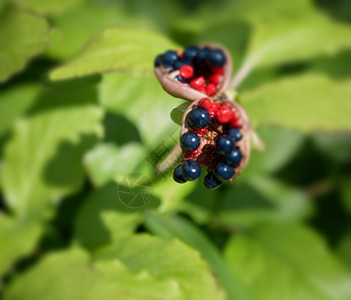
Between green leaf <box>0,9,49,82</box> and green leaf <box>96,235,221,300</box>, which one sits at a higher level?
green leaf <box>0,9,49,82</box>

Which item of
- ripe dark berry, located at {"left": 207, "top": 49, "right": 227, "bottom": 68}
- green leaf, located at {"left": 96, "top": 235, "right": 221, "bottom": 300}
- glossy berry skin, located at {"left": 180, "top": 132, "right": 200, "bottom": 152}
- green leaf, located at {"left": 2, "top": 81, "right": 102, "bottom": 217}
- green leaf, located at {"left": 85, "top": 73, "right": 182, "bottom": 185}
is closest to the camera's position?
glossy berry skin, located at {"left": 180, "top": 132, "right": 200, "bottom": 152}

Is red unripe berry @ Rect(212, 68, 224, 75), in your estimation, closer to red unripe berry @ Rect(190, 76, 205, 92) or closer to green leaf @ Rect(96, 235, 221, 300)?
red unripe berry @ Rect(190, 76, 205, 92)

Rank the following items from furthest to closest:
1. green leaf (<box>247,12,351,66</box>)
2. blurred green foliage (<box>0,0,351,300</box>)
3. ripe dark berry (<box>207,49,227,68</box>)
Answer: green leaf (<box>247,12,351,66</box>) < blurred green foliage (<box>0,0,351,300</box>) < ripe dark berry (<box>207,49,227,68</box>)

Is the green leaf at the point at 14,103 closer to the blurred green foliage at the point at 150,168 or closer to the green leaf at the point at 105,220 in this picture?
the blurred green foliage at the point at 150,168

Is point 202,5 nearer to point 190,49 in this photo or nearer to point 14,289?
point 190,49

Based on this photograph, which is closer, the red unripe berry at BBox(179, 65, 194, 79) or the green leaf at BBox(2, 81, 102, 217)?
the red unripe berry at BBox(179, 65, 194, 79)

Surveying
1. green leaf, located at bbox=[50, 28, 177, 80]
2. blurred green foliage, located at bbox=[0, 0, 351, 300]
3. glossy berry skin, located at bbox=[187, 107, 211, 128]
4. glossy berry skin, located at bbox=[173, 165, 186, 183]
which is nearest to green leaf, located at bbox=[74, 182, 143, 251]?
blurred green foliage, located at bbox=[0, 0, 351, 300]
